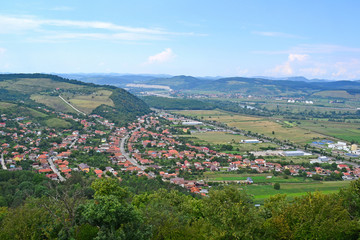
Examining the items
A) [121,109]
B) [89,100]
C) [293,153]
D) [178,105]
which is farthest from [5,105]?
[178,105]

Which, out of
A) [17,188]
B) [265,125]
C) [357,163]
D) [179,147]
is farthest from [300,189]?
[265,125]

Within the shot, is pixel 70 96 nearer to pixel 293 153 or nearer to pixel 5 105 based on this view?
pixel 5 105

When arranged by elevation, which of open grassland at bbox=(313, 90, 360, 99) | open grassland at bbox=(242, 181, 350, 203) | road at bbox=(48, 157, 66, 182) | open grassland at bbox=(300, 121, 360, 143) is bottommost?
open grassland at bbox=(242, 181, 350, 203)

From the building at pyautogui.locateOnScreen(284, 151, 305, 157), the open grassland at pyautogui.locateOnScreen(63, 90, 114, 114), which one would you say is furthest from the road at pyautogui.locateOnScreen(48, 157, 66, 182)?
the open grassland at pyautogui.locateOnScreen(63, 90, 114, 114)


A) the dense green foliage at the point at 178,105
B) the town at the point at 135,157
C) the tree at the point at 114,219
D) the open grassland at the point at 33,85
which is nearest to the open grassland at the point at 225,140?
the town at the point at 135,157

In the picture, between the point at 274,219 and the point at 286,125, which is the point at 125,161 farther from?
the point at 286,125

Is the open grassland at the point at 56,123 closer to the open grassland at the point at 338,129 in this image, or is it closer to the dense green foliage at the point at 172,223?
the dense green foliage at the point at 172,223

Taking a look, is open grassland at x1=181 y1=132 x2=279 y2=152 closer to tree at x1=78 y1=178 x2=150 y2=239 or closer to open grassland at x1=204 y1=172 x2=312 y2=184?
open grassland at x1=204 y1=172 x2=312 y2=184
